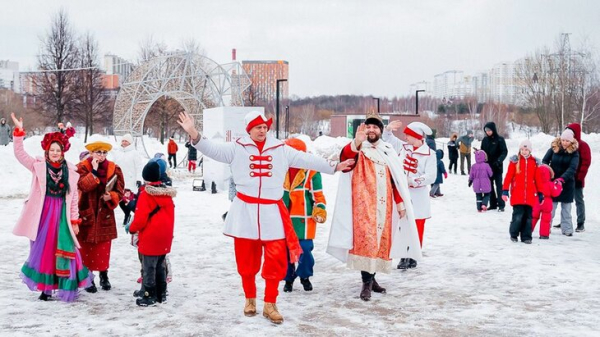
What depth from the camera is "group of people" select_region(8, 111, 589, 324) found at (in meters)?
5.26

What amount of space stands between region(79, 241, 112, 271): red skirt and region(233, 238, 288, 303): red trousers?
173cm

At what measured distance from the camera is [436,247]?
8.77 m

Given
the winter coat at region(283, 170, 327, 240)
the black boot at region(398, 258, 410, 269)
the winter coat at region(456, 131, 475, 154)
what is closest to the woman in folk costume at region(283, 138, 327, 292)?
the winter coat at region(283, 170, 327, 240)

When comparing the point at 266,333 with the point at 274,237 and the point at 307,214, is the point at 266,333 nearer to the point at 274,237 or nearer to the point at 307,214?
the point at 274,237

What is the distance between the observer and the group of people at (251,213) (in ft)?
17.3

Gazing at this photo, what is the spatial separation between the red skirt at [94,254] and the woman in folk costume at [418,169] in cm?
353

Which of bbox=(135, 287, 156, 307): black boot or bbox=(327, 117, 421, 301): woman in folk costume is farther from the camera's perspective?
bbox=(327, 117, 421, 301): woman in folk costume

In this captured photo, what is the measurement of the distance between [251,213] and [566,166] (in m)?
6.45

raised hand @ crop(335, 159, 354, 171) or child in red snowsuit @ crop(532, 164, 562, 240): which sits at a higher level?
raised hand @ crop(335, 159, 354, 171)

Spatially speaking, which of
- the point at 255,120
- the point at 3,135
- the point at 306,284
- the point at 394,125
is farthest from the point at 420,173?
the point at 3,135

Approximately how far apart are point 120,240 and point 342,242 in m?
4.64

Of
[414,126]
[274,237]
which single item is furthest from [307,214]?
[414,126]

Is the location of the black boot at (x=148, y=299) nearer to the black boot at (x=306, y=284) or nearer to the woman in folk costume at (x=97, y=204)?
the woman in folk costume at (x=97, y=204)

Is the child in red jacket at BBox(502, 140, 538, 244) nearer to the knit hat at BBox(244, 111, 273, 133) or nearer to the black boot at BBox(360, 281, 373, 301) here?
the black boot at BBox(360, 281, 373, 301)
